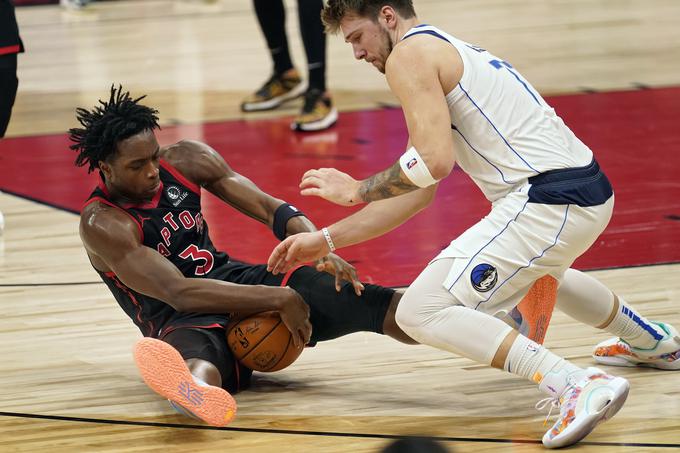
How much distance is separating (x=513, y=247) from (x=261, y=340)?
833 millimetres

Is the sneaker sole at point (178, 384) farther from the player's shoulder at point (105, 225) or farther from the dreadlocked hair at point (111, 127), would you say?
the dreadlocked hair at point (111, 127)

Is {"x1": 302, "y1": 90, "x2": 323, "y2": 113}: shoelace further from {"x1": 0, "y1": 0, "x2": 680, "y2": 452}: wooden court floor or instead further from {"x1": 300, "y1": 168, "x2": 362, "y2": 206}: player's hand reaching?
{"x1": 300, "y1": 168, "x2": 362, "y2": 206}: player's hand reaching

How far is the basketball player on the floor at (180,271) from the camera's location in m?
3.78

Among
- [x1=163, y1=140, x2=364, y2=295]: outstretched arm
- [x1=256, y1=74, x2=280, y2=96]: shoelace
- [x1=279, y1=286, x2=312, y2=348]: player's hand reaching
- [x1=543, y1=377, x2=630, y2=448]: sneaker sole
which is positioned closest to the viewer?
[x1=543, y1=377, x2=630, y2=448]: sneaker sole

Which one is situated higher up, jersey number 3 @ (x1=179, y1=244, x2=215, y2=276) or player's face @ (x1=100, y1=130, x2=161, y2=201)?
player's face @ (x1=100, y1=130, x2=161, y2=201)

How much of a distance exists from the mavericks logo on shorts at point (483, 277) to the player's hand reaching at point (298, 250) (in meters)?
0.47

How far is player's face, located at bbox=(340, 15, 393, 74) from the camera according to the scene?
3646 mm

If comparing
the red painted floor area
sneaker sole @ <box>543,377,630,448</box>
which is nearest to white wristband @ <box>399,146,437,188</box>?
sneaker sole @ <box>543,377,630,448</box>

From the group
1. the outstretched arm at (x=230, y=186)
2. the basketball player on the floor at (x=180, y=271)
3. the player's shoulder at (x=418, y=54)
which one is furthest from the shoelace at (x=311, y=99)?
the player's shoulder at (x=418, y=54)

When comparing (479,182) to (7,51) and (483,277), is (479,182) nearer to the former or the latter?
(483,277)

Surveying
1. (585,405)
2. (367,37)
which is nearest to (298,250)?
(367,37)

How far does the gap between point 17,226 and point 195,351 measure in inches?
110

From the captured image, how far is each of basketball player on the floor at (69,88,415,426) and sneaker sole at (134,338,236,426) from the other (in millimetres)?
67

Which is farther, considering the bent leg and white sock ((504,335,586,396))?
the bent leg
